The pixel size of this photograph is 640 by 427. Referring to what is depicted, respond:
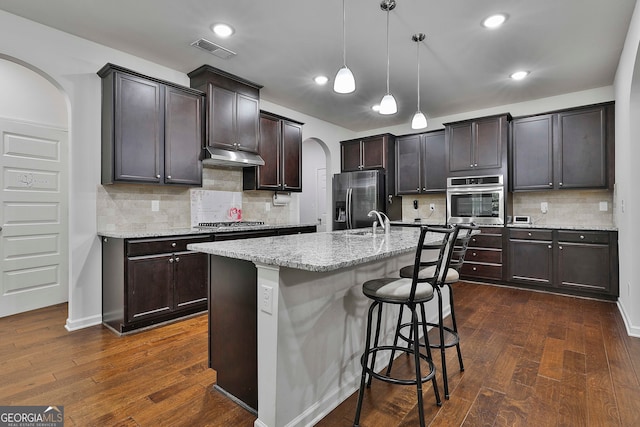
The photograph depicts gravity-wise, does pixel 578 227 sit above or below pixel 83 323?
above

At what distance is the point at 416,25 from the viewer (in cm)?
288

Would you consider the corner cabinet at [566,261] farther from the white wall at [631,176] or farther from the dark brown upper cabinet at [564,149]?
the white wall at [631,176]

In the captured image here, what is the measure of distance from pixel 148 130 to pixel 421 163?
13.6 ft

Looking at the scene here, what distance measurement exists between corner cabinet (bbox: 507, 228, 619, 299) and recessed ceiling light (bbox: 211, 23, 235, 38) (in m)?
4.20

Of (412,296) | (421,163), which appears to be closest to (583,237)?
(421,163)

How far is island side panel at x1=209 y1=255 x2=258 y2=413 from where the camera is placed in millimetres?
1713

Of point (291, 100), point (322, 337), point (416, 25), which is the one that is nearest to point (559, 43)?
point (416, 25)

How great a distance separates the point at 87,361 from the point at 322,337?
1816mm

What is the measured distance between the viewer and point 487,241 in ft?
15.2

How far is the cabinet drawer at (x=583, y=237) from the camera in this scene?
3.86m

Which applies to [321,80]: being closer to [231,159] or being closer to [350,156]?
[231,159]

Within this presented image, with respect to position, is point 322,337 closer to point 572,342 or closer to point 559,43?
point 572,342

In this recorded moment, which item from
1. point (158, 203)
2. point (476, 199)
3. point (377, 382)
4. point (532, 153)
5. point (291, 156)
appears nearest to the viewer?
point (377, 382)

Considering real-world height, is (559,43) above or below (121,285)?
above
